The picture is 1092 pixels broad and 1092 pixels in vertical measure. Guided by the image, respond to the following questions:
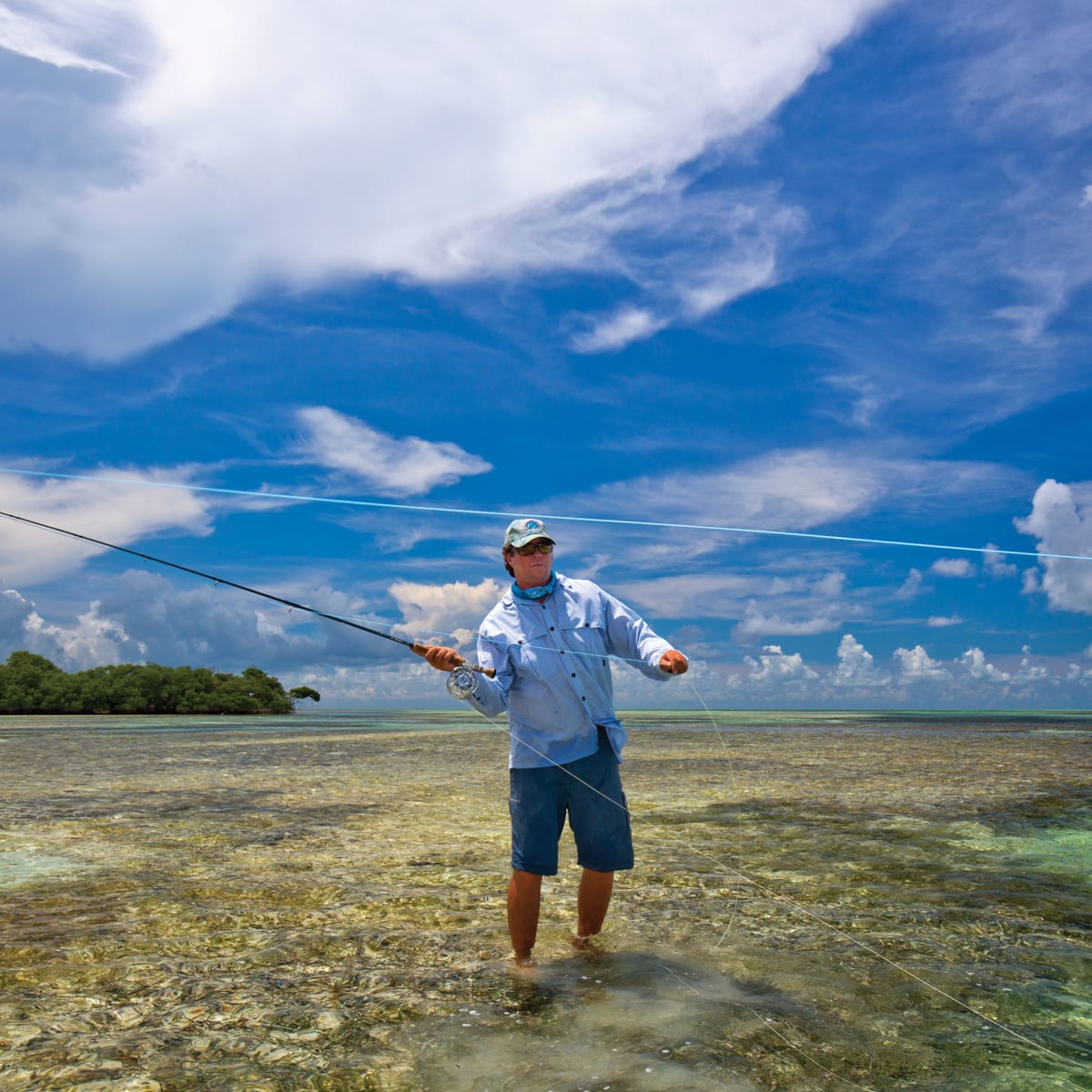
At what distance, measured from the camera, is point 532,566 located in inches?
189

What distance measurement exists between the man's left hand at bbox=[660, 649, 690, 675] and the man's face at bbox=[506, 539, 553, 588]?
776 millimetres

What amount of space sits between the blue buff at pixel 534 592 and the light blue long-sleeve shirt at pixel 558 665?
3 cm

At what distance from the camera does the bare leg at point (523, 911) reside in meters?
4.69

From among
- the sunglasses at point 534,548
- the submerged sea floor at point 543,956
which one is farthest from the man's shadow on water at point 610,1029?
the sunglasses at point 534,548

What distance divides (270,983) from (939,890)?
4.59 metres

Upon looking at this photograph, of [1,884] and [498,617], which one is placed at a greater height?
[498,617]

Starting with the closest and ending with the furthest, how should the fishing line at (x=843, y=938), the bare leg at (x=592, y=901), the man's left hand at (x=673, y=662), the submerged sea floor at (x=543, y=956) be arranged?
the submerged sea floor at (x=543, y=956)
the fishing line at (x=843, y=938)
the man's left hand at (x=673, y=662)
the bare leg at (x=592, y=901)

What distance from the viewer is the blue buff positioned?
4844 mm

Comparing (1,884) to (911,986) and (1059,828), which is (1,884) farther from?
(1059,828)

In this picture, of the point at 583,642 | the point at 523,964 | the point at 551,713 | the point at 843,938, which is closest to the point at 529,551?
the point at 583,642

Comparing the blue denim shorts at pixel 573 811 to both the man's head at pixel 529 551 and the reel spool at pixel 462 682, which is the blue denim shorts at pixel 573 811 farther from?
the man's head at pixel 529 551

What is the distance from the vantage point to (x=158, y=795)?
12.5 meters

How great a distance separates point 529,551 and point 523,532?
11cm

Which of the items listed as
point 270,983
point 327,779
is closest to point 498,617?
point 270,983
